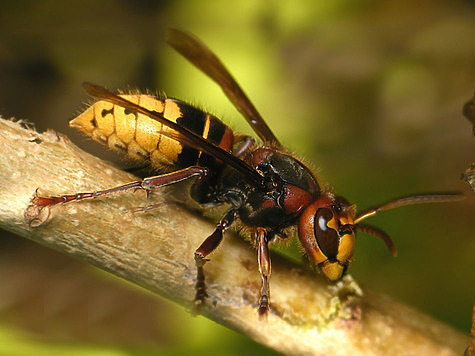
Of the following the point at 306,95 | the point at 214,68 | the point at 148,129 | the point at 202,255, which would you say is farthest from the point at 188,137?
the point at 306,95

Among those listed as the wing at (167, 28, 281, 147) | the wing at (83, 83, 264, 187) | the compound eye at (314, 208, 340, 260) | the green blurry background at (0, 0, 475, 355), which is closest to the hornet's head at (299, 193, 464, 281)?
the compound eye at (314, 208, 340, 260)

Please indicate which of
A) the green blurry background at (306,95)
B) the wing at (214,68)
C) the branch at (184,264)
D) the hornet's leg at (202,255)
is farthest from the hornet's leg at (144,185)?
the green blurry background at (306,95)

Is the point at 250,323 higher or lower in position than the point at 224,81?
lower

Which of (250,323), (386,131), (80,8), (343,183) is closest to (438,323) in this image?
(250,323)

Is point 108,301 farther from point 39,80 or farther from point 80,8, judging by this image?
point 80,8

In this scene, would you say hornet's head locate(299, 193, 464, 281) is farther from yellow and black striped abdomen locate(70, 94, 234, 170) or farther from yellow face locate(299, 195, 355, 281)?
yellow and black striped abdomen locate(70, 94, 234, 170)

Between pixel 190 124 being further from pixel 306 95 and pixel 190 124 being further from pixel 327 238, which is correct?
pixel 306 95
